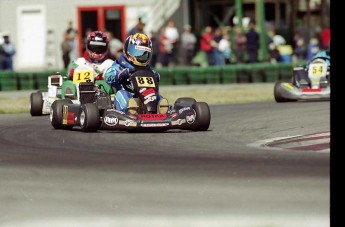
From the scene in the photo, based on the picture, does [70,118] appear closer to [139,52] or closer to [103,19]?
[139,52]

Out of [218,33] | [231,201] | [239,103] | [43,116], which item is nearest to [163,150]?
[231,201]

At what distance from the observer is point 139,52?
13.3 meters

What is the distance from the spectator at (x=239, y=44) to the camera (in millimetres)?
31473

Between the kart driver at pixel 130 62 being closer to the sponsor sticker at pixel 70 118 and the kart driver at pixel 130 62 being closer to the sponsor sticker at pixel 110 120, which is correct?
the sponsor sticker at pixel 110 120

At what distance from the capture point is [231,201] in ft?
25.6

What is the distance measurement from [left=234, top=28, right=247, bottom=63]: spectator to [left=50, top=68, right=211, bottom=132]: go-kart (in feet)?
59.4

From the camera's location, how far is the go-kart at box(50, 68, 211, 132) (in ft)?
42.1

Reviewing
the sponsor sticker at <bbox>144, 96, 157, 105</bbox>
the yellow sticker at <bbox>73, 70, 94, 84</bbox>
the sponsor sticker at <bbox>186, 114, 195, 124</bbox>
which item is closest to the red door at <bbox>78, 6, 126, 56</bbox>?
the yellow sticker at <bbox>73, 70, 94, 84</bbox>

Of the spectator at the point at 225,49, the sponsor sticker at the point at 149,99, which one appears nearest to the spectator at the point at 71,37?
the spectator at the point at 225,49

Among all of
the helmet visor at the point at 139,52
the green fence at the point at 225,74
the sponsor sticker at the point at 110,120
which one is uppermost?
the helmet visor at the point at 139,52

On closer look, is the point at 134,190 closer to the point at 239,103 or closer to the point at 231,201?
the point at 231,201

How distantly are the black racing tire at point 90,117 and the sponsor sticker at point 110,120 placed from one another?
4.3 inches

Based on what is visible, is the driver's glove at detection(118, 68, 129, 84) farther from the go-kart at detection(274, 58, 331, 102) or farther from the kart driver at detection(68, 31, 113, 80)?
the go-kart at detection(274, 58, 331, 102)
